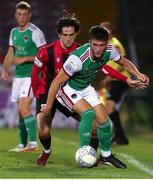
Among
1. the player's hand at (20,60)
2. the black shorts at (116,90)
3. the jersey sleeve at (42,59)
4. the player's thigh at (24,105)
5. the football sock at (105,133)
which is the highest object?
the jersey sleeve at (42,59)

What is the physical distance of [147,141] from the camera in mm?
18344

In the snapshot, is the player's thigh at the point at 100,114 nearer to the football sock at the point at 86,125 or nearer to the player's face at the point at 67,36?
the football sock at the point at 86,125

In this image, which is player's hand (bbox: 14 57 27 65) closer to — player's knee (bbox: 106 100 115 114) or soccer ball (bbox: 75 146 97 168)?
player's knee (bbox: 106 100 115 114)

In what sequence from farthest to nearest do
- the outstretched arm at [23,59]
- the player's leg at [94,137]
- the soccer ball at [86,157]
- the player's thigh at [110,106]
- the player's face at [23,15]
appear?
the player's thigh at [110,106] < the outstretched arm at [23,59] < the player's face at [23,15] < the player's leg at [94,137] < the soccer ball at [86,157]

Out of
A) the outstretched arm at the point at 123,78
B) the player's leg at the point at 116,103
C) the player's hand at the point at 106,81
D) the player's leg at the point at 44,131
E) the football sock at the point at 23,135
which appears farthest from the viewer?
the player's leg at the point at 116,103

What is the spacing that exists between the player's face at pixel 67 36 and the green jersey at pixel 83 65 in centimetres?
41

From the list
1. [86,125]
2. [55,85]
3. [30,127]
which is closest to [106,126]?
[86,125]

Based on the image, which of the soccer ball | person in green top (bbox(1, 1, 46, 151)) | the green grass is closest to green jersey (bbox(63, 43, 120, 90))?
the soccer ball

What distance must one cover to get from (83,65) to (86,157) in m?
A: 1.16

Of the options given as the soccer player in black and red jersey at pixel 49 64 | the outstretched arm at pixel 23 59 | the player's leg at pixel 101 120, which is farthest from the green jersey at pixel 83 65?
the outstretched arm at pixel 23 59

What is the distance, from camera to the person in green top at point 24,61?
570 inches

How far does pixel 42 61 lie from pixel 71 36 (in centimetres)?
53

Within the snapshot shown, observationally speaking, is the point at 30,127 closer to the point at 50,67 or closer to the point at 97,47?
A: the point at 50,67

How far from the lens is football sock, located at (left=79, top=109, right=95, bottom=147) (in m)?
11.7
